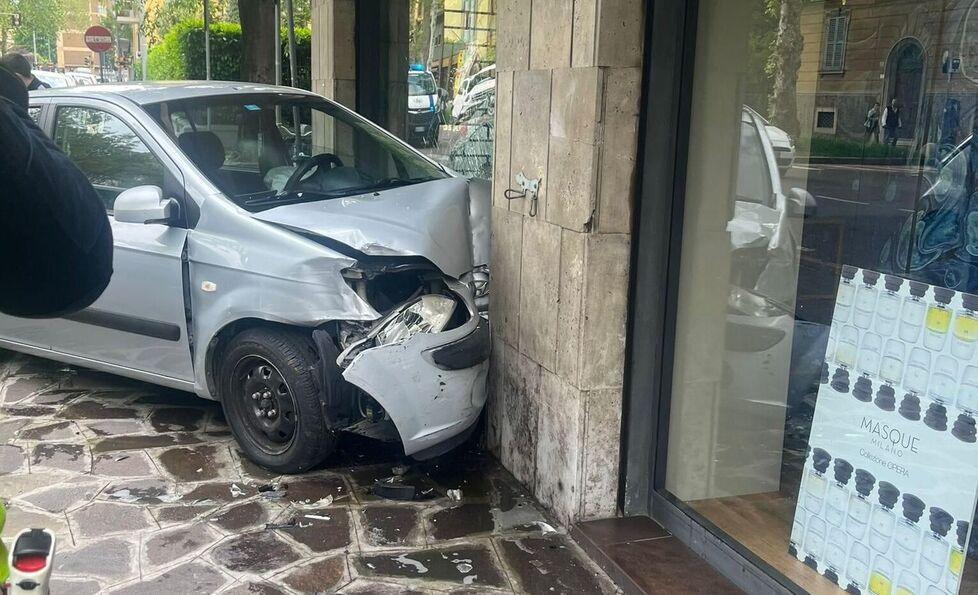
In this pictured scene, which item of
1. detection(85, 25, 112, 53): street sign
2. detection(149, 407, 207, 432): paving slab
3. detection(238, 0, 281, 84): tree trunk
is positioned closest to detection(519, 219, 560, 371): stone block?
detection(149, 407, 207, 432): paving slab

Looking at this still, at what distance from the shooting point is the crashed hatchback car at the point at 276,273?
4387mm

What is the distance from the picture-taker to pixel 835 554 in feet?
10.8

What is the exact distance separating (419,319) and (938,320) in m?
2.32

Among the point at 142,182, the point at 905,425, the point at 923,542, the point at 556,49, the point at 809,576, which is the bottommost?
the point at 809,576

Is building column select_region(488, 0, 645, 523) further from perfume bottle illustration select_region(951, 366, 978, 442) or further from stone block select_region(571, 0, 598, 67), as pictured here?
perfume bottle illustration select_region(951, 366, 978, 442)

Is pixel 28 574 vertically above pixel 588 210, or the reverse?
pixel 588 210

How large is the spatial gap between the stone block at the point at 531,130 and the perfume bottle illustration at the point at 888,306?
1.70 meters

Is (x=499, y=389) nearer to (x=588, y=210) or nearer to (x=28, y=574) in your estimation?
(x=588, y=210)

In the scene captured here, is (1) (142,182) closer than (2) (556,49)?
No

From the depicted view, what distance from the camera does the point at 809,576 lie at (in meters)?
3.35

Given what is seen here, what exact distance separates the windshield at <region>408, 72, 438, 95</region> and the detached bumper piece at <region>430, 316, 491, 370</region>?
339 centimetres

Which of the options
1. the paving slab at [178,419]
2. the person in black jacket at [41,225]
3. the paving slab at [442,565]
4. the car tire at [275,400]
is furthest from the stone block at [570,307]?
the person in black jacket at [41,225]

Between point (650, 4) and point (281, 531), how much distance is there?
9.03 feet

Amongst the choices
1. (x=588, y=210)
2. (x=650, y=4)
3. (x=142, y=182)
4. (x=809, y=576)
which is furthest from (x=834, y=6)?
(x=142, y=182)
